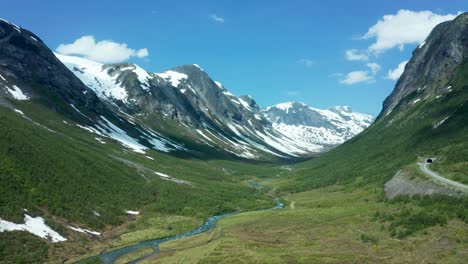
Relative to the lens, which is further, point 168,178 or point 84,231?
point 168,178

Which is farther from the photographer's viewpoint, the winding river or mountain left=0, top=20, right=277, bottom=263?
mountain left=0, top=20, right=277, bottom=263

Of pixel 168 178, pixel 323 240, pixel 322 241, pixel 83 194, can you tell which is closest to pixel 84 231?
pixel 83 194

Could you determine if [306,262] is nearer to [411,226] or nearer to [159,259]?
[411,226]

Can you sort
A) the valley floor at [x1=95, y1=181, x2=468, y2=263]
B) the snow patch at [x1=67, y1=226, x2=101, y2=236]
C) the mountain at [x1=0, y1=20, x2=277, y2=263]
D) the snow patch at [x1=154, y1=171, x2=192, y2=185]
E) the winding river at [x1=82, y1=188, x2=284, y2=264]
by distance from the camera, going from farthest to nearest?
the snow patch at [x1=154, y1=171, x2=192, y2=185], the snow patch at [x1=67, y1=226, x2=101, y2=236], the mountain at [x1=0, y1=20, x2=277, y2=263], the winding river at [x1=82, y1=188, x2=284, y2=264], the valley floor at [x1=95, y1=181, x2=468, y2=263]

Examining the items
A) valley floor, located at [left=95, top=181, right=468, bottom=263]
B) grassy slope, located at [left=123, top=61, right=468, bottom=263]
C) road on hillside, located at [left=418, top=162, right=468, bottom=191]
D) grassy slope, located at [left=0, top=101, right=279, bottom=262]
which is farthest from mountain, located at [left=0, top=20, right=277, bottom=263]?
road on hillside, located at [left=418, top=162, right=468, bottom=191]

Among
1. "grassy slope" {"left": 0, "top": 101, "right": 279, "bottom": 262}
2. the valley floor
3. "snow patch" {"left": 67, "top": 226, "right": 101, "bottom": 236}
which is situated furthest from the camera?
"snow patch" {"left": 67, "top": 226, "right": 101, "bottom": 236}

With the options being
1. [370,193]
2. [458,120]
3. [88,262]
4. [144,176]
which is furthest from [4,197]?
[458,120]

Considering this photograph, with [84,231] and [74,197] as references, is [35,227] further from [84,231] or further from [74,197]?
[74,197]

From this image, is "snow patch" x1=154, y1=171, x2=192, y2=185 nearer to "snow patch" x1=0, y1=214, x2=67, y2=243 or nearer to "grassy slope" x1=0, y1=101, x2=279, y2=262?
"grassy slope" x1=0, y1=101, x2=279, y2=262

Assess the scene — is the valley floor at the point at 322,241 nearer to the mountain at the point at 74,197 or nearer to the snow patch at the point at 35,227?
the mountain at the point at 74,197
